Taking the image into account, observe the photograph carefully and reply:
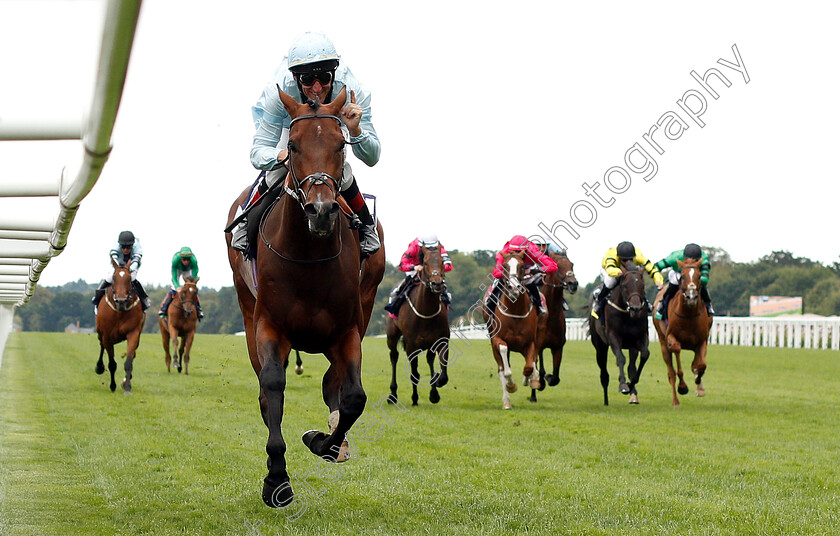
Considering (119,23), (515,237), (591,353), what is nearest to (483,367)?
(591,353)

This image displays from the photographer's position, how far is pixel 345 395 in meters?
4.73

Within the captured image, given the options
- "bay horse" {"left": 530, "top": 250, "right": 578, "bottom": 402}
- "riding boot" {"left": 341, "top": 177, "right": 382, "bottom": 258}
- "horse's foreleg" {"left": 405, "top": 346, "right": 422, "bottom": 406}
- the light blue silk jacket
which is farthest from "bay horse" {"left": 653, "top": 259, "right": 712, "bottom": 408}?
the light blue silk jacket

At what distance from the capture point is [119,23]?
154cm

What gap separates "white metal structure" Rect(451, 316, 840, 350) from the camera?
3175 centimetres

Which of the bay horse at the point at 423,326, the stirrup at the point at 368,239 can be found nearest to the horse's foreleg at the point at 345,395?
the stirrup at the point at 368,239

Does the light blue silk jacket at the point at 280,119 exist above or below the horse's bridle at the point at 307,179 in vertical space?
above

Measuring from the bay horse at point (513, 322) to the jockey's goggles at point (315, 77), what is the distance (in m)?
7.56

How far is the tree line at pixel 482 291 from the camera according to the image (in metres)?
66.6

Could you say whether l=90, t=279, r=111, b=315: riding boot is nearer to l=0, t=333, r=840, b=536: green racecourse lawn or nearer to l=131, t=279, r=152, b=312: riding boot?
l=131, t=279, r=152, b=312: riding boot

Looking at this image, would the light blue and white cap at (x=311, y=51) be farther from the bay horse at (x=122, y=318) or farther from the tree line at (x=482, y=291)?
the tree line at (x=482, y=291)

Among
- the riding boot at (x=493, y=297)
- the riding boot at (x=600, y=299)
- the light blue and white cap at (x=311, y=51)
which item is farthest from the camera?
the riding boot at (x=600, y=299)

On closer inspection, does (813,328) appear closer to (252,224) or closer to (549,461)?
(549,461)

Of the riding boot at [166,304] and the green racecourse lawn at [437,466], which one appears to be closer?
the green racecourse lawn at [437,466]

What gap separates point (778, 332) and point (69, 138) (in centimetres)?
3538
